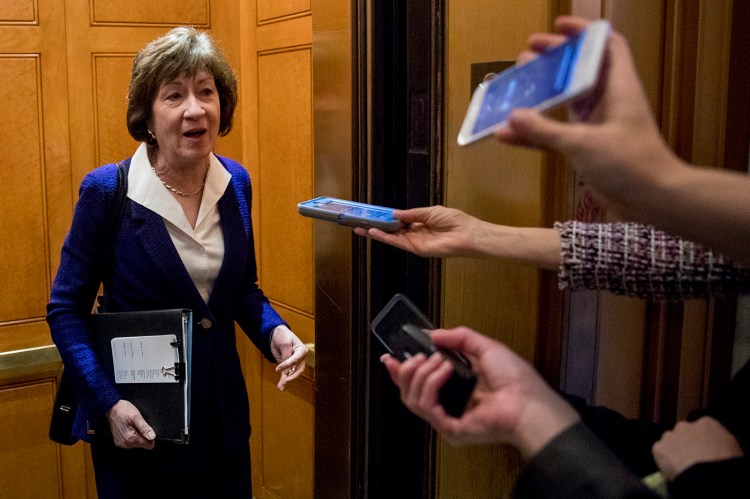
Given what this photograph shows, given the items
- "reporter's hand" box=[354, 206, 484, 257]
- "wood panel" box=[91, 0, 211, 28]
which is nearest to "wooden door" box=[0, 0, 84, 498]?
"wood panel" box=[91, 0, 211, 28]

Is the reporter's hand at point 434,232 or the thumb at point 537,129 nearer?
the thumb at point 537,129

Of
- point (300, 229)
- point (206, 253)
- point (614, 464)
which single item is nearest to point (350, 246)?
point (206, 253)

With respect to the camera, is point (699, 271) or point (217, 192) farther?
point (217, 192)

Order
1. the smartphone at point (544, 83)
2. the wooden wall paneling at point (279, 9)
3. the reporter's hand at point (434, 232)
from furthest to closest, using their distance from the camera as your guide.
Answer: the wooden wall paneling at point (279, 9) < the reporter's hand at point (434, 232) < the smartphone at point (544, 83)

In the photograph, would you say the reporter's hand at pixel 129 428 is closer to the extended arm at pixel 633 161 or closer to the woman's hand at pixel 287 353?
the woman's hand at pixel 287 353

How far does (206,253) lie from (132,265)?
0.53ft

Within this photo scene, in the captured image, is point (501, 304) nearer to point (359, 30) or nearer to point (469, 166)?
point (469, 166)

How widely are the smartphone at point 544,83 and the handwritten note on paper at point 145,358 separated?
108 cm

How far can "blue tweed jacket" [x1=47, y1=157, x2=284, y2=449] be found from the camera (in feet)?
5.57

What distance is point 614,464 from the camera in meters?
0.73

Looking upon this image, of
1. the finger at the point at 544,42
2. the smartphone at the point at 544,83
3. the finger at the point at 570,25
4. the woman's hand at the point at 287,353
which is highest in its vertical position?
the finger at the point at 570,25

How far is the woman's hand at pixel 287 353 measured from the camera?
1.79 m

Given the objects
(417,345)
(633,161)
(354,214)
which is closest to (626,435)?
(417,345)

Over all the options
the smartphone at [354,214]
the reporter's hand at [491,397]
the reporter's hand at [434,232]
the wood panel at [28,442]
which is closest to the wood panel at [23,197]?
the wood panel at [28,442]
